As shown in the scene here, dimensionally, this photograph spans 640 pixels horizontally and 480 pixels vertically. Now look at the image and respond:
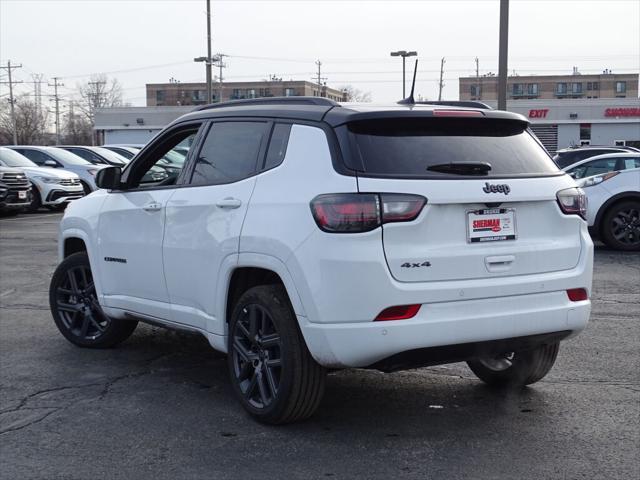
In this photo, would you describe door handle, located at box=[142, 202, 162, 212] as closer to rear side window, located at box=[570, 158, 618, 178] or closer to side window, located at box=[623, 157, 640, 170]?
rear side window, located at box=[570, 158, 618, 178]

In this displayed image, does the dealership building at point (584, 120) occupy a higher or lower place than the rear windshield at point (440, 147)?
higher

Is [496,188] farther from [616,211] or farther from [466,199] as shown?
[616,211]

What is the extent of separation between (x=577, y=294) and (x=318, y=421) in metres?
1.63

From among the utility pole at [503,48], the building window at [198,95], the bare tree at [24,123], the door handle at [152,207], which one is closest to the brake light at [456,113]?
the door handle at [152,207]

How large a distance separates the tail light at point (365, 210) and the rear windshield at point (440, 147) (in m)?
0.16

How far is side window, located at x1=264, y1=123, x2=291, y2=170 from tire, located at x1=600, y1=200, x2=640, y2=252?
29.9ft

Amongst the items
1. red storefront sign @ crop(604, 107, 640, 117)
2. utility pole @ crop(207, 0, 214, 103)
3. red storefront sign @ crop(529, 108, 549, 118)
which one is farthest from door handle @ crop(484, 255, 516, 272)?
red storefront sign @ crop(604, 107, 640, 117)

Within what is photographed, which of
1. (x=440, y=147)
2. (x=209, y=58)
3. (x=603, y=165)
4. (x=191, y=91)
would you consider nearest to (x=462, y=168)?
(x=440, y=147)

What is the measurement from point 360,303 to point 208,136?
1.85 m

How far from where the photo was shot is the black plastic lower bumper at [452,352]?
4.25 metres

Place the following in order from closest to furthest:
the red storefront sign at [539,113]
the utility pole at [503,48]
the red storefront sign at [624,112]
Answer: the utility pole at [503,48] → the red storefront sign at [624,112] → the red storefront sign at [539,113]

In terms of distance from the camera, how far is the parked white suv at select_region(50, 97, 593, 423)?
13.7ft

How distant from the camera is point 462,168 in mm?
4445

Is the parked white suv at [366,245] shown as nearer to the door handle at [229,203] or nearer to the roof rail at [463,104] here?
the door handle at [229,203]
